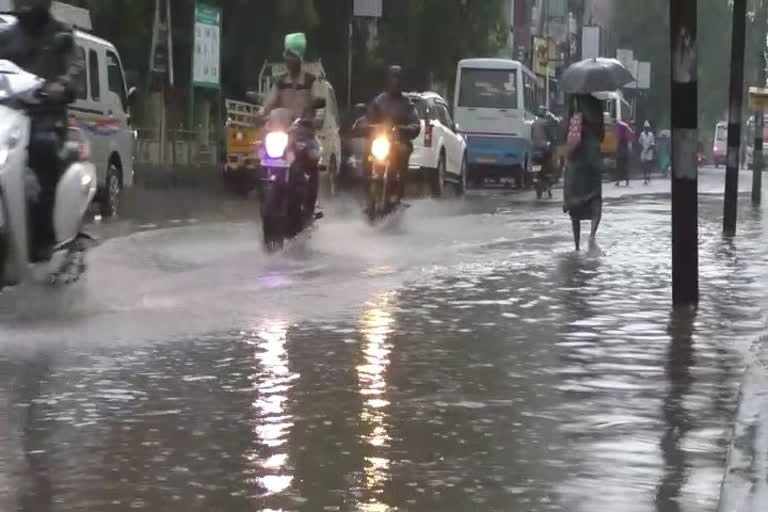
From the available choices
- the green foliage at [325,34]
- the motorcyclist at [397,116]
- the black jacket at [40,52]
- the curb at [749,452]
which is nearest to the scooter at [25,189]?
the black jacket at [40,52]

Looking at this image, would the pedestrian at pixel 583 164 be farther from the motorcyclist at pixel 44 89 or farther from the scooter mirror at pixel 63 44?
the scooter mirror at pixel 63 44

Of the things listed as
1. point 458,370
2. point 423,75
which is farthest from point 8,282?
point 423,75

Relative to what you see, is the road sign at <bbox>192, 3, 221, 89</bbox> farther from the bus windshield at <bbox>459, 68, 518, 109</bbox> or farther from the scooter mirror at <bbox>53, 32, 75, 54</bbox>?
the scooter mirror at <bbox>53, 32, 75, 54</bbox>

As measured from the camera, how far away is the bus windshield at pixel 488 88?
149 ft

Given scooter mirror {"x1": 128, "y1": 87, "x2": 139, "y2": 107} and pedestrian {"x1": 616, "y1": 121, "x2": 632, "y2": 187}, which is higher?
Result: scooter mirror {"x1": 128, "y1": 87, "x2": 139, "y2": 107}

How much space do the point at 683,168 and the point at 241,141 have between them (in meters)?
22.3

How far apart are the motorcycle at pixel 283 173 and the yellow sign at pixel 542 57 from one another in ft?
181

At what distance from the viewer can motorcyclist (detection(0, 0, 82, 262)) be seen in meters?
10.9

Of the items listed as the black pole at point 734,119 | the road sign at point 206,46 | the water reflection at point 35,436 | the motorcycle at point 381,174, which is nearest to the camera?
the water reflection at point 35,436

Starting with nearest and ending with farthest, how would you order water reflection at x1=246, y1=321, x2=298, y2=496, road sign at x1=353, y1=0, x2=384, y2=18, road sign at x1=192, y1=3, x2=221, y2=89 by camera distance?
water reflection at x1=246, y1=321, x2=298, y2=496
road sign at x1=192, y1=3, x2=221, y2=89
road sign at x1=353, y1=0, x2=384, y2=18

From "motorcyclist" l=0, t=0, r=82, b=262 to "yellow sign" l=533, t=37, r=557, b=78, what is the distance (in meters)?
59.3

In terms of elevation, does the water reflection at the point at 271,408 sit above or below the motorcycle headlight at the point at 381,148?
below

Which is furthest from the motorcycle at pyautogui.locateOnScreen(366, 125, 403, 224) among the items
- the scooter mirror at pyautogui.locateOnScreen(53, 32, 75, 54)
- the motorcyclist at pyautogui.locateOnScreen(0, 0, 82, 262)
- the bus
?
the bus

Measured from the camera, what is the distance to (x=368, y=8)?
41219 millimetres
